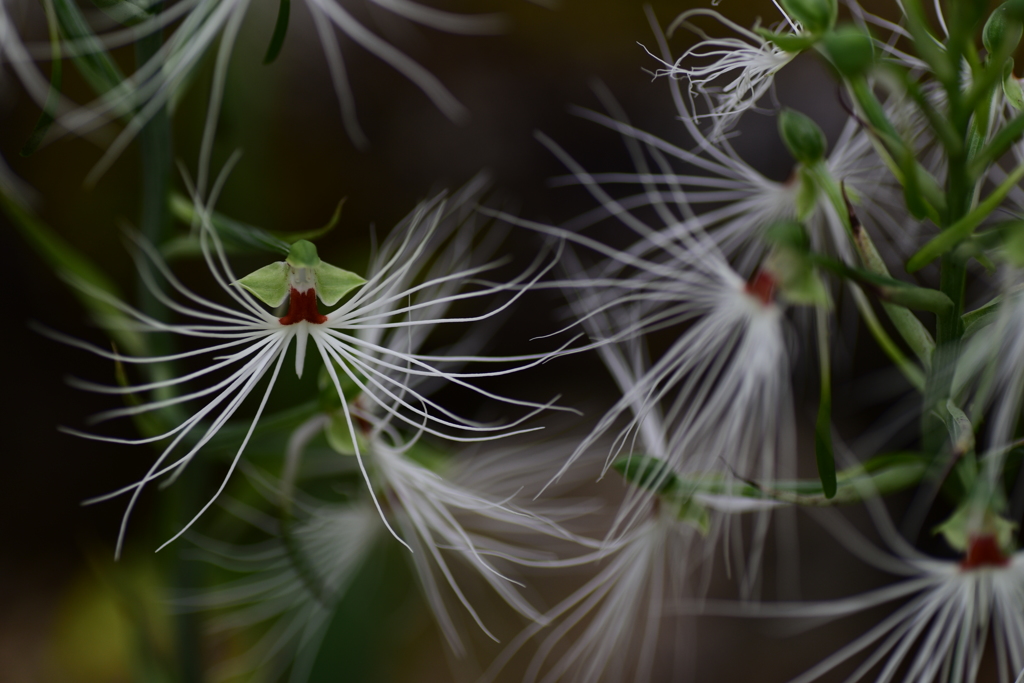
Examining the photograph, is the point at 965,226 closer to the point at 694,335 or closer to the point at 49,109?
the point at 694,335

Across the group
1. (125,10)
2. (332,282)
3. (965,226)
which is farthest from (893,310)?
(125,10)

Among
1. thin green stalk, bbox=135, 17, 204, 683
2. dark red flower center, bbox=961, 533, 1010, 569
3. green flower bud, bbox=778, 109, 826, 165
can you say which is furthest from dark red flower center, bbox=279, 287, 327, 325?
dark red flower center, bbox=961, 533, 1010, 569

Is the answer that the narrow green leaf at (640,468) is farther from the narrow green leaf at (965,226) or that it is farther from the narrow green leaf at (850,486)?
the narrow green leaf at (965,226)

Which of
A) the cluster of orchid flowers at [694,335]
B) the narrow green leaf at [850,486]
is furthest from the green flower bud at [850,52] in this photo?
the narrow green leaf at [850,486]

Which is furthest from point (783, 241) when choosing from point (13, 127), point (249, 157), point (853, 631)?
point (13, 127)

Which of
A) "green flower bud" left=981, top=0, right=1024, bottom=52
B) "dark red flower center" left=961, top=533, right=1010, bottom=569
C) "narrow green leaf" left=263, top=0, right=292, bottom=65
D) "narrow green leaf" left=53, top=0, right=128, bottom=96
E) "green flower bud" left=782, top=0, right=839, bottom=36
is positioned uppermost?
"narrow green leaf" left=53, top=0, right=128, bottom=96

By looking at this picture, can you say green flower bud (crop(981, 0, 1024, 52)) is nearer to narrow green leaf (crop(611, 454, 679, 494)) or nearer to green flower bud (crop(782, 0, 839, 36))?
green flower bud (crop(782, 0, 839, 36))
